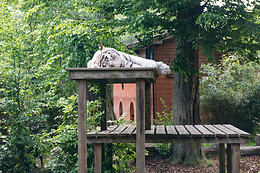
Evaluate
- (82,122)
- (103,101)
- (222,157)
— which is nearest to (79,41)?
(103,101)

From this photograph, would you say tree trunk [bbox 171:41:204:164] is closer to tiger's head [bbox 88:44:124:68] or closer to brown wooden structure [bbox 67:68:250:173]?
brown wooden structure [bbox 67:68:250:173]

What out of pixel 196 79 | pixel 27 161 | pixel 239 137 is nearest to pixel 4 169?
pixel 27 161

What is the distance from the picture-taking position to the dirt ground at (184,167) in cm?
738

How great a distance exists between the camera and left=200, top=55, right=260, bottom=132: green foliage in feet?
34.9

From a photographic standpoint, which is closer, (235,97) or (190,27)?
(190,27)

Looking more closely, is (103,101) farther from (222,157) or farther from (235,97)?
(235,97)

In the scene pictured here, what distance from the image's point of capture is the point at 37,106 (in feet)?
21.1

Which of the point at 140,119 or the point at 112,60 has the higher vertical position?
the point at 112,60

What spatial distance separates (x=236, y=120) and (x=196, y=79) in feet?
12.9

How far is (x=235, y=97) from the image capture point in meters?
10.6

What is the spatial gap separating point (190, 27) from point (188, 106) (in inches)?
89.9

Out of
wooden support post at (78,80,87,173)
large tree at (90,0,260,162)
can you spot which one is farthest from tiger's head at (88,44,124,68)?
large tree at (90,0,260,162)

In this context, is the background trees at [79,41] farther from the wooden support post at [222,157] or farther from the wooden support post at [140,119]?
the wooden support post at [140,119]

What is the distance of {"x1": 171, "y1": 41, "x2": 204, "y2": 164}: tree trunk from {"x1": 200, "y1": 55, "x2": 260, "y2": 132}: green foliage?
304 cm
